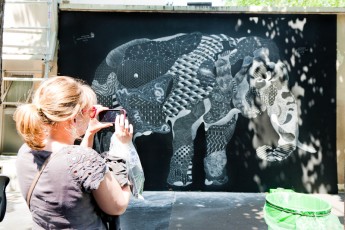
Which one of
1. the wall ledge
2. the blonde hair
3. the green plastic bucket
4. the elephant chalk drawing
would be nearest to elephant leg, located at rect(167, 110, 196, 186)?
the elephant chalk drawing

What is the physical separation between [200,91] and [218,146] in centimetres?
123

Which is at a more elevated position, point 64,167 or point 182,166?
point 64,167

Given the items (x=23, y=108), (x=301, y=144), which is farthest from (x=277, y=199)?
(x=301, y=144)

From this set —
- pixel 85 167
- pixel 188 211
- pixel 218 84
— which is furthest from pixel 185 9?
pixel 85 167

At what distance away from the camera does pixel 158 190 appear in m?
6.70

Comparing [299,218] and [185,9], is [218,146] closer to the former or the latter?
[185,9]

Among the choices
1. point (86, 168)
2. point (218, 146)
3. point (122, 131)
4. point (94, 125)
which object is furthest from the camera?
point (218, 146)

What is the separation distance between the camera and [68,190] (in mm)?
1343

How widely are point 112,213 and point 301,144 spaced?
5.98 m

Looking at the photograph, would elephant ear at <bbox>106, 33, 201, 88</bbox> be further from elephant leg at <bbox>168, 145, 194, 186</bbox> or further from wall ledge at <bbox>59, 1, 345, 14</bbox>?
elephant leg at <bbox>168, 145, 194, 186</bbox>

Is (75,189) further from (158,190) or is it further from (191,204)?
(158,190)

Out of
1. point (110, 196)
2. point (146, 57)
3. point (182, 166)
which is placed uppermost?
point (146, 57)

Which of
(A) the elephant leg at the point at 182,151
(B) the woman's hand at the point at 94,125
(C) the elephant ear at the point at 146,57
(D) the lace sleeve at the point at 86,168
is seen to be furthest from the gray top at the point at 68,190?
(C) the elephant ear at the point at 146,57

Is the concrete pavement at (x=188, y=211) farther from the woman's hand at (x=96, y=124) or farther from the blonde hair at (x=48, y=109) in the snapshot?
the blonde hair at (x=48, y=109)
